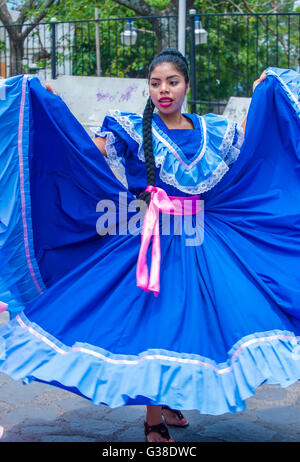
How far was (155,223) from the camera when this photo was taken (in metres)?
2.91

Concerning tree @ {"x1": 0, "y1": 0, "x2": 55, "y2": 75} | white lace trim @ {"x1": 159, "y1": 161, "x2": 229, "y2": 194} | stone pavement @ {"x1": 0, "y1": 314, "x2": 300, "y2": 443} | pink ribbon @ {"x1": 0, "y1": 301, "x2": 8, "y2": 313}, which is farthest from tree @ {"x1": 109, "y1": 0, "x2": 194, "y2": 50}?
pink ribbon @ {"x1": 0, "y1": 301, "x2": 8, "y2": 313}

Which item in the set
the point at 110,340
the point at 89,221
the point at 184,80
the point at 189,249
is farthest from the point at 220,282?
the point at 184,80

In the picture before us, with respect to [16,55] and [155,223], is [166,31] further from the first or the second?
[155,223]

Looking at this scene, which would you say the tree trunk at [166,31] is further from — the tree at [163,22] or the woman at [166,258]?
the woman at [166,258]

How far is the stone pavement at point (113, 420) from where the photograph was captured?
9.88 feet

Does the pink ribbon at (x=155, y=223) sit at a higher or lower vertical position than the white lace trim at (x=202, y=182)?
lower

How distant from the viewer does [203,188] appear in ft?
9.99

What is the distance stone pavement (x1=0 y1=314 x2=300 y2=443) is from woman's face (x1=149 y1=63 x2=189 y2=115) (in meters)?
1.44

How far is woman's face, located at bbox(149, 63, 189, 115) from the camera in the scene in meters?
3.04

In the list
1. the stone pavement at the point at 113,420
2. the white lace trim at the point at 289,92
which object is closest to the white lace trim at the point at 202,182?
the white lace trim at the point at 289,92

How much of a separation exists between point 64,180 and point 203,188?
A: 0.63 metres

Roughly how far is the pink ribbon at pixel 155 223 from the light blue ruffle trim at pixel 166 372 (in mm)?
290

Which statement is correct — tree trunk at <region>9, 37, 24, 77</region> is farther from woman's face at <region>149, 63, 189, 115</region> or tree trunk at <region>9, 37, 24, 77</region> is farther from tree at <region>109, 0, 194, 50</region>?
woman's face at <region>149, 63, 189, 115</region>

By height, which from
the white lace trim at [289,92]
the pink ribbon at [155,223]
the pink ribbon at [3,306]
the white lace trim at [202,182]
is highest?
the white lace trim at [289,92]
